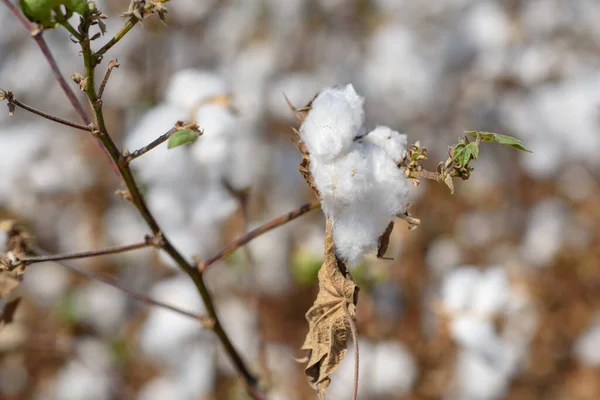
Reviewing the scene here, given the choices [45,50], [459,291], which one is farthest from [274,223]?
[459,291]

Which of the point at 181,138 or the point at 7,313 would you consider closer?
the point at 181,138

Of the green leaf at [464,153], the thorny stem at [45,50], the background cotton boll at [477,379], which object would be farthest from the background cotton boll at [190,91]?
the background cotton boll at [477,379]

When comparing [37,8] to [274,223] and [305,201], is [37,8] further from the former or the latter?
[305,201]

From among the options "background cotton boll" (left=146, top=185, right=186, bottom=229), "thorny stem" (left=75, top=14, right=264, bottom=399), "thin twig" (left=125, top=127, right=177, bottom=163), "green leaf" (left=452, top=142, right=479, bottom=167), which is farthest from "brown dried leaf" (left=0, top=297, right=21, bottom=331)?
"green leaf" (left=452, top=142, right=479, bottom=167)

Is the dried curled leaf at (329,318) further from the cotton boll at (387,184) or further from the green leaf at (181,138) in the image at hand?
the green leaf at (181,138)

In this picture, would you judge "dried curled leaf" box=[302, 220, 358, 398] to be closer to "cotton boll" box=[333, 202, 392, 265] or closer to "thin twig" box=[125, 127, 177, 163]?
"cotton boll" box=[333, 202, 392, 265]

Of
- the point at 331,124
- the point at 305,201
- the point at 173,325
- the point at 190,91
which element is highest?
the point at 305,201
